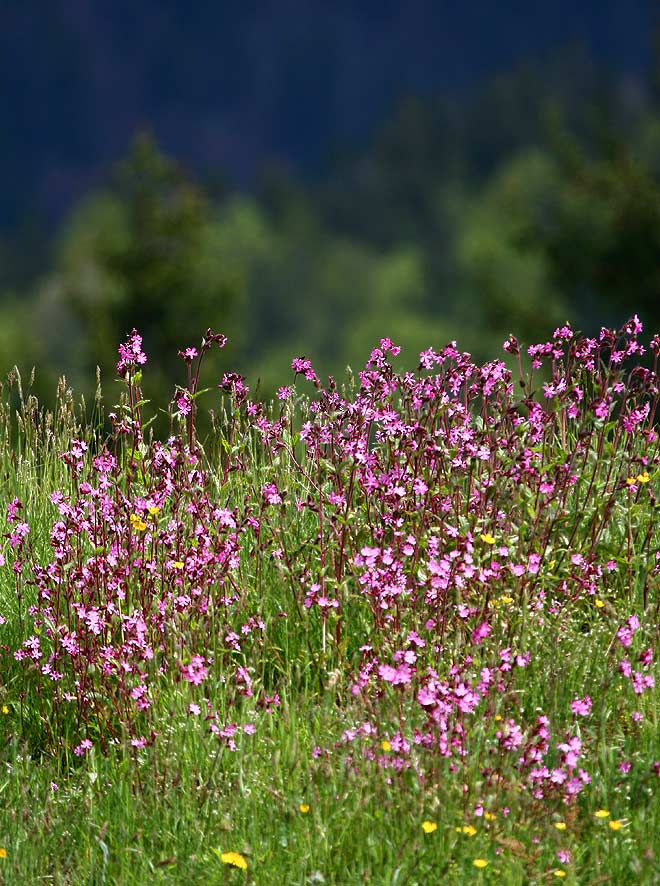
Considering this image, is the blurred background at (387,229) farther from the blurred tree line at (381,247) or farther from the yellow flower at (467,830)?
the yellow flower at (467,830)

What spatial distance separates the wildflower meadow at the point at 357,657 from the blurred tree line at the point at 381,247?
1.26 m

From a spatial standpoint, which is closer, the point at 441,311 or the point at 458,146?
the point at 441,311

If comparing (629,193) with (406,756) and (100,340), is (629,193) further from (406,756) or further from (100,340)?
(406,756)

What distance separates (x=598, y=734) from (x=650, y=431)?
5.15 feet

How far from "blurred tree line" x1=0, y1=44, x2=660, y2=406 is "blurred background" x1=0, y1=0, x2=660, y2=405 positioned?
0.28 feet

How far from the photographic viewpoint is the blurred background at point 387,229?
20.3 m

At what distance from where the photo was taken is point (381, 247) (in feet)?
333

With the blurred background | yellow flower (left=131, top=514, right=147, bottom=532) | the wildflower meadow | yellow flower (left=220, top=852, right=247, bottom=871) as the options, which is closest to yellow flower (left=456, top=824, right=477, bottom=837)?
the wildflower meadow

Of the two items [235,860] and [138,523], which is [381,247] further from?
[235,860]

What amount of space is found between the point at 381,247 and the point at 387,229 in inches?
109

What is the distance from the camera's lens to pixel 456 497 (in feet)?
14.8

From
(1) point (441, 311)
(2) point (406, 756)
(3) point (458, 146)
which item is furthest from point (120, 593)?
(3) point (458, 146)

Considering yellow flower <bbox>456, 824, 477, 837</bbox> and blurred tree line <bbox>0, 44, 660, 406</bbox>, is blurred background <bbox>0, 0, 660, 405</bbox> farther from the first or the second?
yellow flower <bbox>456, 824, 477, 837</bbox>

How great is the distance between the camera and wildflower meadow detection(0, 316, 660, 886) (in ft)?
10.6
